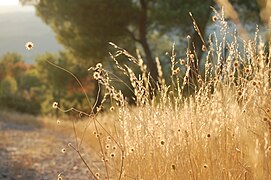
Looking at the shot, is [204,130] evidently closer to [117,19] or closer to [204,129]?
[204,129]

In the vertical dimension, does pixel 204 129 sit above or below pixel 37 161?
above

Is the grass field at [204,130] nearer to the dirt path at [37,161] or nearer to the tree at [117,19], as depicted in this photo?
the dirt path at [37,161]

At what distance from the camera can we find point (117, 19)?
1597 centimetres

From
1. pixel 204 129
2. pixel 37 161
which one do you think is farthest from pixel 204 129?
pixel 37 161

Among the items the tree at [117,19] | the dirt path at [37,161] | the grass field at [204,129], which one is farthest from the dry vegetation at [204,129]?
the tree at [117,19]

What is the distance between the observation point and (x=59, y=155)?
7.92 metres

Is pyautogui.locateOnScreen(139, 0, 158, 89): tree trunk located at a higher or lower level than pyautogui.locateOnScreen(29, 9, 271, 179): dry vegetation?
higher

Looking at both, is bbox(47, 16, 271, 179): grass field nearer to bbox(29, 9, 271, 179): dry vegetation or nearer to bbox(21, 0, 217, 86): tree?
bbox(29, 9, 271, 179): dry vegetation

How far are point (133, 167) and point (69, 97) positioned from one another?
22999 millimetres

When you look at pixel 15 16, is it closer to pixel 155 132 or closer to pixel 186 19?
pixel 186 19

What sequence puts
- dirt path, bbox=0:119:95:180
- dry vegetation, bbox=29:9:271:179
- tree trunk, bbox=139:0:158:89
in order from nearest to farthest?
dry vegetation, bbox=29:9:271:179 < dirt path, bbox=0:119:95:180 < tree trunk, bbox=139:0:158:89

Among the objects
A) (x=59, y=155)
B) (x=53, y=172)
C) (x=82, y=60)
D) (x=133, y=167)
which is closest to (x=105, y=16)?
(x=82, y=60)

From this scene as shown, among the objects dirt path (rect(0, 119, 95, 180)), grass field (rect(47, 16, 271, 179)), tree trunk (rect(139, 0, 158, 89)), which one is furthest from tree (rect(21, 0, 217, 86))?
grass field (rect(47, 16, 271, 179))

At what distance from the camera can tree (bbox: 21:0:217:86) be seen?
15406mm
